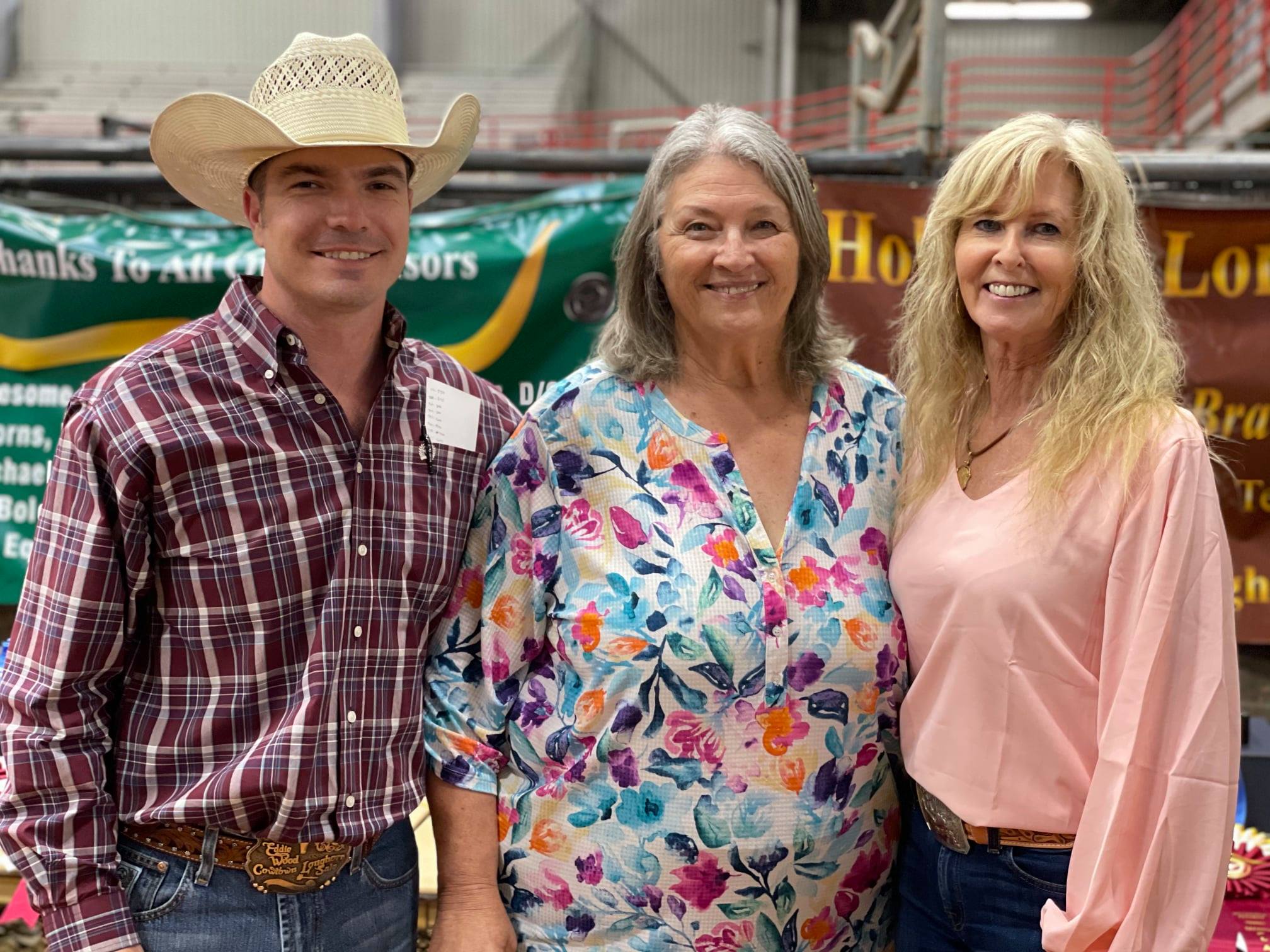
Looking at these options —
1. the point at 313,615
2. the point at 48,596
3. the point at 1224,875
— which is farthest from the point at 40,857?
the point at 1224,875

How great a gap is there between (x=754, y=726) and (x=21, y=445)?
97.6 inches

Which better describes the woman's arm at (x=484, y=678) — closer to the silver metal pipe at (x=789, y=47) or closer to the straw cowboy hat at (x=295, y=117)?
the straw cowboy hat at (x=295, y=117)

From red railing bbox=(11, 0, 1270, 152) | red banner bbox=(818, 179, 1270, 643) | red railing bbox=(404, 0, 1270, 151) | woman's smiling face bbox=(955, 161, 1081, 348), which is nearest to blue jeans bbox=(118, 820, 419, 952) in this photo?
woman's smiling face bbox=(955, 161, 1081, 348)

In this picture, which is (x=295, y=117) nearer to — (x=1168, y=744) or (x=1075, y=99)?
(x=1168, y=744)

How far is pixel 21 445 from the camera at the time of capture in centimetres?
314

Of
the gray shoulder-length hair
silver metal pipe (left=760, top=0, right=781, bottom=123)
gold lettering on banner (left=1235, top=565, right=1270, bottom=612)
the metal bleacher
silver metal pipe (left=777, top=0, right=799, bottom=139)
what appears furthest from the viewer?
silver metal pipe (left=760, top=0, right=781, bottom=123)

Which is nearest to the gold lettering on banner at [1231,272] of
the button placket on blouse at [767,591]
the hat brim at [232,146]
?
the button placket on blouse at [767,591]

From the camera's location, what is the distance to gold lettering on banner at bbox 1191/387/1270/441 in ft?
9.26

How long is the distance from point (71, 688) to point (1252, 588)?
2722 millimetres

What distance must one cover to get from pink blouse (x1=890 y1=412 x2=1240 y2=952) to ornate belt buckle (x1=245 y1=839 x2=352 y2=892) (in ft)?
2.72

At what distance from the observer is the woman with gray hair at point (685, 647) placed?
158 cm

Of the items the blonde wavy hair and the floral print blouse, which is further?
the floral print blouse

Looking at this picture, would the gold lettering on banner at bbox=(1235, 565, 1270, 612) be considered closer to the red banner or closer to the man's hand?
the red banner

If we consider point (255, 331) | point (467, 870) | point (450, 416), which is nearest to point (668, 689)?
point (467, 870)
